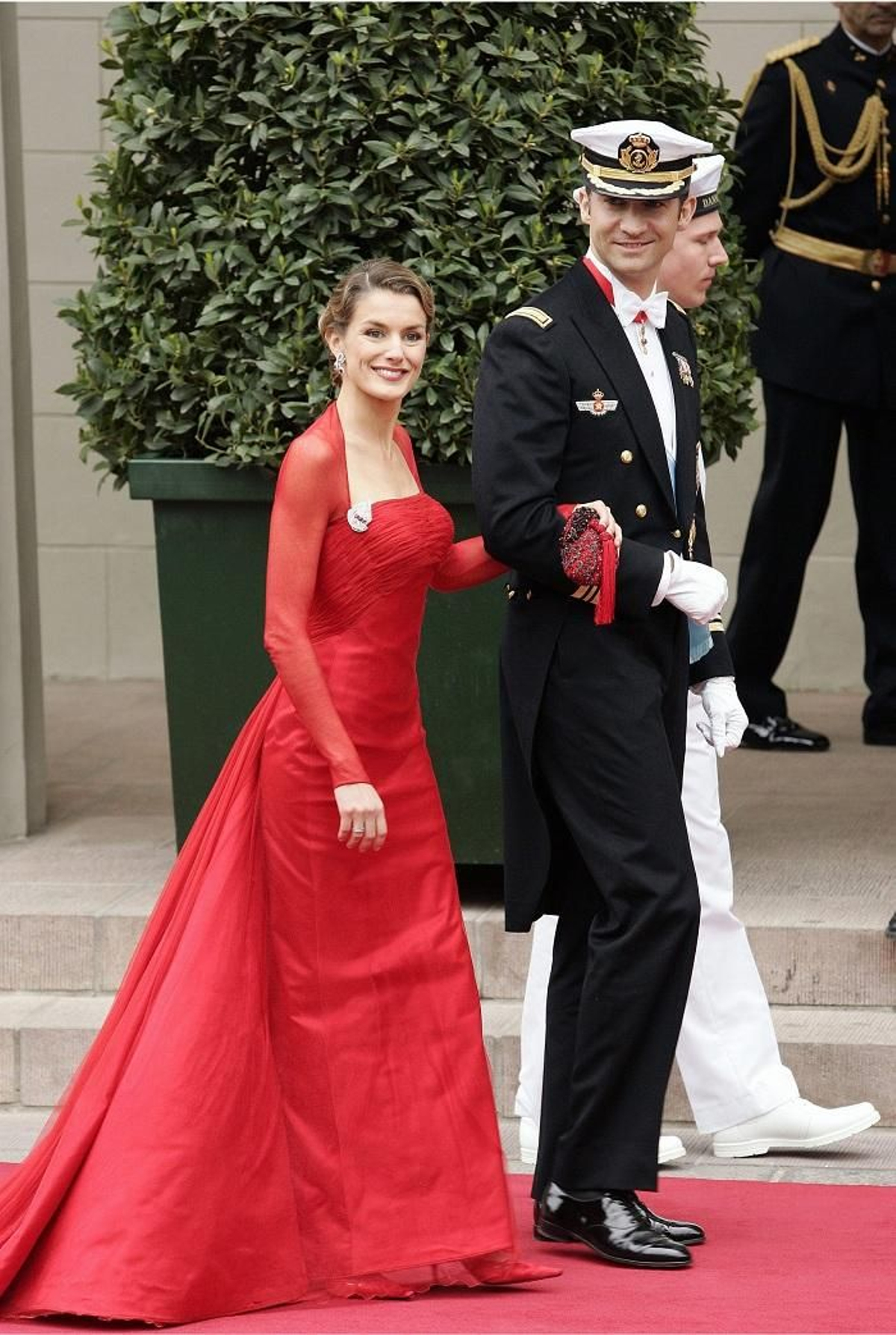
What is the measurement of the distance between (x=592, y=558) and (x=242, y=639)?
1.80m

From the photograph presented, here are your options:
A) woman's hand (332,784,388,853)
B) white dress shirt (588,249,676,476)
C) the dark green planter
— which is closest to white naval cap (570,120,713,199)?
white dress shirt (588,249,676,476)

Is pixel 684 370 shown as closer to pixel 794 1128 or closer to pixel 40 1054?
pixel 794 1128

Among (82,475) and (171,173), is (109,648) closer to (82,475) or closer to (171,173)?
(82,475)

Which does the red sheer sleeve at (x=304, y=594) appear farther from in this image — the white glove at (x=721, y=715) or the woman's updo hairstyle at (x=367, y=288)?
the white glove at (x=721, y=715)

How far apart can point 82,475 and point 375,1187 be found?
5158mm

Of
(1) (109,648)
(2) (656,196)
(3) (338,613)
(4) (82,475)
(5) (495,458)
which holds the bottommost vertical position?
(1) (109,648)

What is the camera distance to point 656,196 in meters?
4.05

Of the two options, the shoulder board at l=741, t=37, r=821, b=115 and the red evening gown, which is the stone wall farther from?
the red evening gown

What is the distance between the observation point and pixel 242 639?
5605 millimetres

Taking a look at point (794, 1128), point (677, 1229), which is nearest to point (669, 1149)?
point (794, 1128)

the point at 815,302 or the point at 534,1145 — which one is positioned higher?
the point at 815,302

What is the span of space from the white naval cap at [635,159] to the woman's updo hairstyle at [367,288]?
1.11 feet

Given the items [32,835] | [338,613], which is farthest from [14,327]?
[338,613]

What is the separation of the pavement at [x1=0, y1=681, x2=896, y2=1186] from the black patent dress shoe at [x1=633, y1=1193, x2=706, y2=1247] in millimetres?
492
